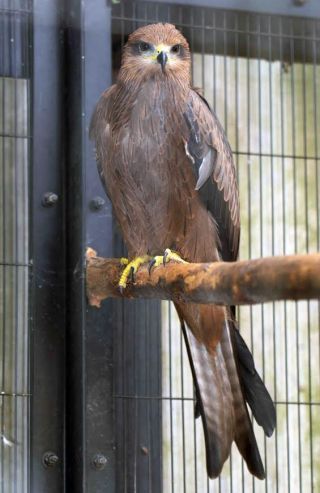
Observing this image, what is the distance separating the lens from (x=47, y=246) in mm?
3125

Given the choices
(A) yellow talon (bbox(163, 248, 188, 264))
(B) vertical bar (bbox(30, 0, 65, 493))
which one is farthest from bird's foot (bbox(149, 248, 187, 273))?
(B) vertical bar (bbox(30, 0, 65, 493))

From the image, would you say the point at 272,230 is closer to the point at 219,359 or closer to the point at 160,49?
the point at 219,359

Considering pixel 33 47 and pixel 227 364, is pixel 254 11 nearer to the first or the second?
pixel 33 47

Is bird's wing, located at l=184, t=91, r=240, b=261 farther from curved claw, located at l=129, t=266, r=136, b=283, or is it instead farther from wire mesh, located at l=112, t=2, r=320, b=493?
wire mesh, located at l=112, t=2, r=320, b=493

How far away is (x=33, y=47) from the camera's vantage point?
315cm

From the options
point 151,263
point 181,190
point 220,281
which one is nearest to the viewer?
point 220,281

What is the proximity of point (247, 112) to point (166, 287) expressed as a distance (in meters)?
1.59

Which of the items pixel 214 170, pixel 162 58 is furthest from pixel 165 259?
pixel 162 58

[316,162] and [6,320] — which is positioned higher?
[316,162]

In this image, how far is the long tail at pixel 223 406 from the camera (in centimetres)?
296

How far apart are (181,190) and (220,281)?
85 cm

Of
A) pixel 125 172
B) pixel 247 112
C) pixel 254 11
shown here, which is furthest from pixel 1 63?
pixel 247 112

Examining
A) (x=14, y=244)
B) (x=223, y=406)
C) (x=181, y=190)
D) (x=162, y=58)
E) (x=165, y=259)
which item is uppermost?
(x=162, y=58)

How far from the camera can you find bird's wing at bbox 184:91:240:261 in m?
3.03
